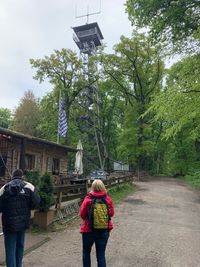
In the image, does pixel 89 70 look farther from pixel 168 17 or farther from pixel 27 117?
pixel 168 17

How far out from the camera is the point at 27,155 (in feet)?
60.7

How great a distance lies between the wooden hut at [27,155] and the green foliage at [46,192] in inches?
166

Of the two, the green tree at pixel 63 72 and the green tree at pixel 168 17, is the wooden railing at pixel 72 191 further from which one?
the green tree at pixel 63 72

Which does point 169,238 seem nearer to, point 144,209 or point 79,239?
point 79,239

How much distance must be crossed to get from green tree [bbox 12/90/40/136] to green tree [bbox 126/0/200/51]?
36733mm

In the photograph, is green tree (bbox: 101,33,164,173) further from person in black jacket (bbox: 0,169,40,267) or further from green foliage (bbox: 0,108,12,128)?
person in black jacket (bbox: 0,169,40,267)

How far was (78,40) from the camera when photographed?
5212cm

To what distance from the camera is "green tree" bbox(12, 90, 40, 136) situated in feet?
163

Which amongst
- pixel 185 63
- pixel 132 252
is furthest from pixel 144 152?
pixel 132 252

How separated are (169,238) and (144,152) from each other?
2785 centimetres

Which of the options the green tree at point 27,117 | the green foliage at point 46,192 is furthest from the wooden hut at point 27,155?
the green tree at point 27,117

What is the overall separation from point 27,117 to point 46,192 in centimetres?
4411

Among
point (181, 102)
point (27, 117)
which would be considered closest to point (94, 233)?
point (181, 102)

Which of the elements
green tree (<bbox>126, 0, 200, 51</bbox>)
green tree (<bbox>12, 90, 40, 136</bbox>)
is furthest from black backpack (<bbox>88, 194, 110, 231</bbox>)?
green tree (<bbox>12, 90, 40, 136</bbox>)
